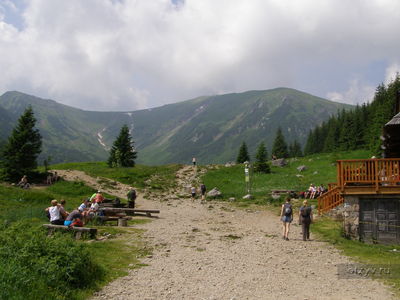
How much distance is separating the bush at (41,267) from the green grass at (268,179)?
24.0m

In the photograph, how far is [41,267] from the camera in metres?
8.57

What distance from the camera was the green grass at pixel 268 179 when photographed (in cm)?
3770

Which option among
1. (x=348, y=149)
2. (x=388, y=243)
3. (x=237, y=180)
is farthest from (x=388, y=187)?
(x=348, y=149)

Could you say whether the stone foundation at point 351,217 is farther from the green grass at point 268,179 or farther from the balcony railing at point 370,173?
the green grass at point 268,179

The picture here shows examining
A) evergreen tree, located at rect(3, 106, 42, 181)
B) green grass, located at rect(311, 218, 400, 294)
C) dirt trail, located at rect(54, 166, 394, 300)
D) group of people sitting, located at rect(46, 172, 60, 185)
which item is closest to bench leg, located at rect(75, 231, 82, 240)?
dirt trail, located at rect(54, 166, 394, 300)

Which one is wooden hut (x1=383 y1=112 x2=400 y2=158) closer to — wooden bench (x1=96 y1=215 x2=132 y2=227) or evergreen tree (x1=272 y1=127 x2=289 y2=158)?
wooden bench (x1=96 y1=215 x2=132 y2=227)

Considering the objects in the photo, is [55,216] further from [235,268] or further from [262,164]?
[262,164]

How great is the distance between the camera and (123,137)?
6034 cm

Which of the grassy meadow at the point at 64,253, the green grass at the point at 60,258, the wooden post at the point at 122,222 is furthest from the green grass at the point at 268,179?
the green grass at the point at 60,258

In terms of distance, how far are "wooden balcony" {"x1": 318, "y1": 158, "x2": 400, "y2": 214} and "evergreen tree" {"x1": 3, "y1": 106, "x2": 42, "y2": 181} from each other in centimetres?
3131

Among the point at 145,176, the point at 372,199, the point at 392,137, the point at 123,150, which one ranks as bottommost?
the point at 372,199

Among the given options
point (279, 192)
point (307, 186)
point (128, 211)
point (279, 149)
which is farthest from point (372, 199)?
point (279, 149)

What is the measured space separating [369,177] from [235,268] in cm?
1036

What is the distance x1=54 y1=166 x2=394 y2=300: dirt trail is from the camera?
372 inches
